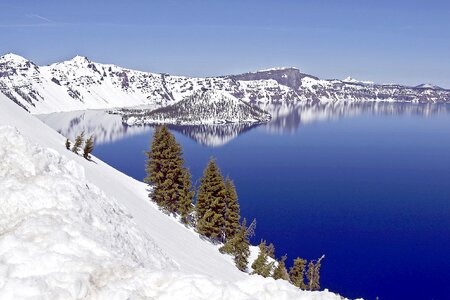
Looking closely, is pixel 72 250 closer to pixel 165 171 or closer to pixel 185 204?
pixel 185 204

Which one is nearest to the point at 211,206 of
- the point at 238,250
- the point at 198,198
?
the point at 198,198

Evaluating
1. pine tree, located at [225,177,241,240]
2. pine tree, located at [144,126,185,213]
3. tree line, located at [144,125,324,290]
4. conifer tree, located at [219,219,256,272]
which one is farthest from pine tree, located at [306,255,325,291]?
pine tree, located at [144,126,185,213]

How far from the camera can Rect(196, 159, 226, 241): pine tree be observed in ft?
152

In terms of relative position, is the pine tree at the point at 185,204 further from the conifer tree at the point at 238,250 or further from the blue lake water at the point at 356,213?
the blue lake water at the point at 356,213

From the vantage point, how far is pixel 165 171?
165ft

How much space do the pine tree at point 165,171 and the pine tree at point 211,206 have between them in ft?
9.16

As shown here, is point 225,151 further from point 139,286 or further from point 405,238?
point 139,286

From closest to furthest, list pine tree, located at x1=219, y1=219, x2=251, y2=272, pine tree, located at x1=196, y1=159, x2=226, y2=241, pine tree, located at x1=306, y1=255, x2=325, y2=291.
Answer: pine tree, located at x1=306, y1=255, x2=325, y2=291 < pine tree, located at x1=219, y1=219, x2=251, y2=272 < pine tree, located at x1=196, y1=159, x2=226, y2=241

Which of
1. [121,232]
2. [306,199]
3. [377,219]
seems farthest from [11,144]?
[306,199]

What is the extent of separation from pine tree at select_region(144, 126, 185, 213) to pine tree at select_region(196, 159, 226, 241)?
2793mm

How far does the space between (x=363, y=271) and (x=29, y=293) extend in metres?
68.1

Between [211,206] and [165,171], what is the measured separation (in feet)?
24.3

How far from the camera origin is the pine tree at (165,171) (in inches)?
1903

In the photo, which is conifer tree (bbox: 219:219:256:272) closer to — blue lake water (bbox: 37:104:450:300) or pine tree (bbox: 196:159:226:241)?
pine tree (bbox: 196:159:226:241)
